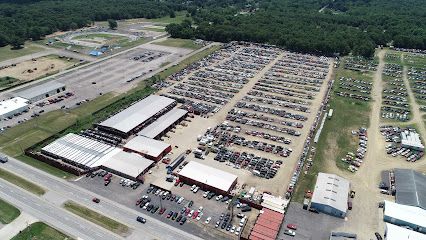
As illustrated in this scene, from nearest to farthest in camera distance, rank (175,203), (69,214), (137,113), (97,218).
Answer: (97,218), (69,214), (175,203), (137,113)

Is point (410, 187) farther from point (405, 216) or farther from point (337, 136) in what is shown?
point (337, 136)

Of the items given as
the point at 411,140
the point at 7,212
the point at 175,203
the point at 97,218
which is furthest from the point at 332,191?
the point at 7,212

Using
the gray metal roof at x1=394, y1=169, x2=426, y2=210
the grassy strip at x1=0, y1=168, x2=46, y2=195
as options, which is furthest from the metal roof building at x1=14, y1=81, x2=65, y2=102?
the gray metal roof at x1=394, y1=169, x2=426, y2=210

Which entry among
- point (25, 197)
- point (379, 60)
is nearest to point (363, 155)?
point (25, 197)

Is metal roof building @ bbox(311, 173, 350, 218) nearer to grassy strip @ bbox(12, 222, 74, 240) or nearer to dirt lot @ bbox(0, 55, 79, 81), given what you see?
grassy strip @ bbox(12, 222, 74, 240)

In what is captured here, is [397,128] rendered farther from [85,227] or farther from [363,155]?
[85,227]

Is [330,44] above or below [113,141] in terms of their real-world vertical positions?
above

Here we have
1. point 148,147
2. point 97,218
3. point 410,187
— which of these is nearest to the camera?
point 97,218
